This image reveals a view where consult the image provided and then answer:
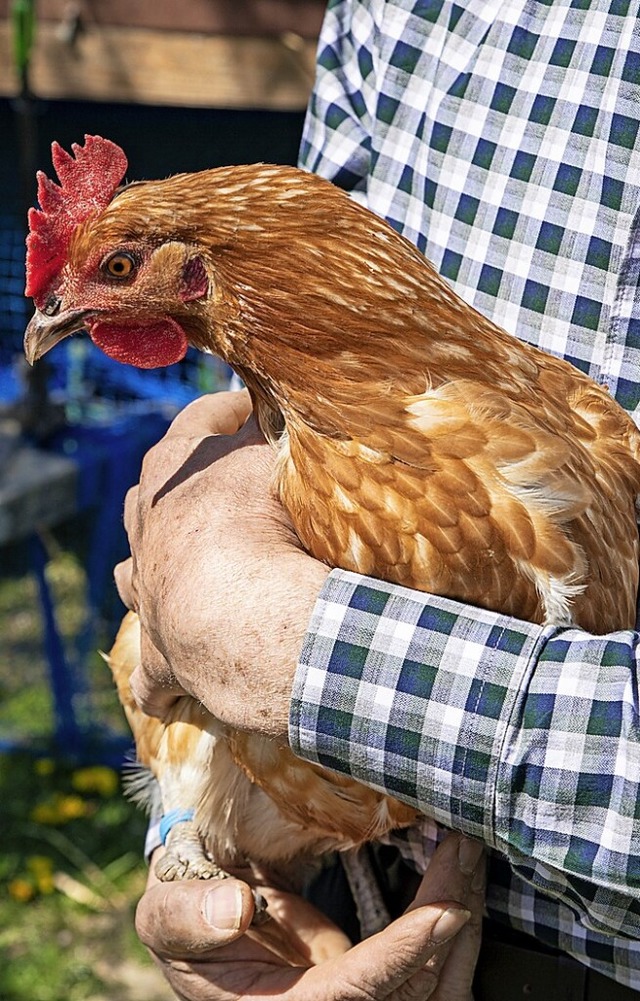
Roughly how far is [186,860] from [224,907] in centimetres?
26

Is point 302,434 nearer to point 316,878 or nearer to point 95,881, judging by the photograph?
point 316,878

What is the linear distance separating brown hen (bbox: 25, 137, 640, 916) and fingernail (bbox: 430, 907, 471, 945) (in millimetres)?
137

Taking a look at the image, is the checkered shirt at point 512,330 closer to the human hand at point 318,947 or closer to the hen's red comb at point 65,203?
the human hand at point 318,947

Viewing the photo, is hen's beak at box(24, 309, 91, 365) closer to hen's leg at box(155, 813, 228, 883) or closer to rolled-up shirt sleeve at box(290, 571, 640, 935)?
rolled-up shirt sleeve at box(290, 571, 640, 935)

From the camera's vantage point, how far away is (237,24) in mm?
4000

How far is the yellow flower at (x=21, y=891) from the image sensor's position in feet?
11.2

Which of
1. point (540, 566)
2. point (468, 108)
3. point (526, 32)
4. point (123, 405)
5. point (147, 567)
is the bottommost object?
point (123, 405)

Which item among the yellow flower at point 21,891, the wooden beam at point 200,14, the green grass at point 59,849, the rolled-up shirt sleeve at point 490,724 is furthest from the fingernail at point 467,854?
the wooden beam at point 200,14

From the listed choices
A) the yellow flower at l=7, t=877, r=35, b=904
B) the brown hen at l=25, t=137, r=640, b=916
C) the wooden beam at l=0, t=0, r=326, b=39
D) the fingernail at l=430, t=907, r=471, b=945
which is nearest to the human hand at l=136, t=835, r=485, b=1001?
the fingernail at l=430, t=907, r=471, b=945

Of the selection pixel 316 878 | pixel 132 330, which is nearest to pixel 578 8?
pixel 132 330

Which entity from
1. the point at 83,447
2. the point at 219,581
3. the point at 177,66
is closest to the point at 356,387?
the point at 219,581

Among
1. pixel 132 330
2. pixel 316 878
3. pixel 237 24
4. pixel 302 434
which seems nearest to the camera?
pixel 302 434

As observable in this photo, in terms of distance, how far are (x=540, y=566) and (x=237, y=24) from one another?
10.9 ft

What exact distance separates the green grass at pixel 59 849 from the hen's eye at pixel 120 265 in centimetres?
246
